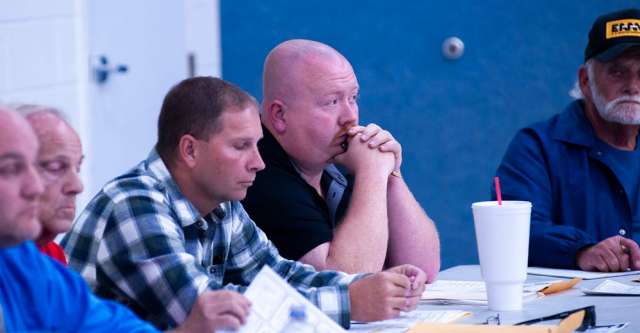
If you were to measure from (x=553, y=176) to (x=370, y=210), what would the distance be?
0.84 m

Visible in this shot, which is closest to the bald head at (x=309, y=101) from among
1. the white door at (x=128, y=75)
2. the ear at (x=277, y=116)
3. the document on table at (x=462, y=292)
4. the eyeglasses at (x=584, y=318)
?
the ear at (x=277, y=116)

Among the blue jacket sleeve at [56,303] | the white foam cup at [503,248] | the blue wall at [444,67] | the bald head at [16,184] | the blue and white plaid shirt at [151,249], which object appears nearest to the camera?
the bald head at [16,184]

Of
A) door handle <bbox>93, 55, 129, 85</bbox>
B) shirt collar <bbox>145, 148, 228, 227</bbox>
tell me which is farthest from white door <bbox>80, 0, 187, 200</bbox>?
shirt collar <bbox>145, 148, 228, 227</bbox>

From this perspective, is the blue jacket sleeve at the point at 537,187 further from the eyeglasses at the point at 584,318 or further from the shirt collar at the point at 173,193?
the shirt collar at the point at 173,193

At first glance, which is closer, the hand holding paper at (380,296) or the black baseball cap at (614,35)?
the hand holding paper at (380,296)

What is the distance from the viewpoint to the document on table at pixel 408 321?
2188mm

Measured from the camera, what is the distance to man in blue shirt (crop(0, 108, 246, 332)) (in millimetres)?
1520

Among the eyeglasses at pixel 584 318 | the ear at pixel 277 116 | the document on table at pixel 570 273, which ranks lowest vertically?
the document on table at pixel 570 273

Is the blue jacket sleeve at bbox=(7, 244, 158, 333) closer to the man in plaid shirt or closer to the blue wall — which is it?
the man in plaid shirt

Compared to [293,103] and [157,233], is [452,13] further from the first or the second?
[157,233]

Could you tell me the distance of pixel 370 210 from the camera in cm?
279

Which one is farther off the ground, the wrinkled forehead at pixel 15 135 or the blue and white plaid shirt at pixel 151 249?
the wrinkled forehead at pixel 15 135

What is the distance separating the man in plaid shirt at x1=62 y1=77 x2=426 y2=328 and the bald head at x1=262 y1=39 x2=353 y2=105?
0.49m

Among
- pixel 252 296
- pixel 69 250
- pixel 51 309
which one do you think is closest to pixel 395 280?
pixel 252 296
